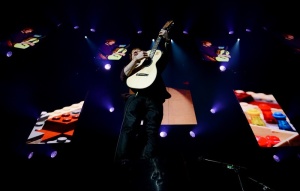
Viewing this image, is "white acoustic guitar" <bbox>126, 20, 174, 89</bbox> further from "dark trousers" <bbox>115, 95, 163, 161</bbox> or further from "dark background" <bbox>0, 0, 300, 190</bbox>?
"dark background" <bbox>0, 0, 300, 190</bbox>

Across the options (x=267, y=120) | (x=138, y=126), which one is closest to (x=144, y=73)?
(x=138, y=126)

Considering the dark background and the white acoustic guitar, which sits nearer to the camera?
A: the white acoustic guitar

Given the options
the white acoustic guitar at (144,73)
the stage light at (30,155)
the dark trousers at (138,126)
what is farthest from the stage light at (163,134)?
the stage light at (30,155)

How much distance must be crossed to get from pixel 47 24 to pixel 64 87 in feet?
7.23

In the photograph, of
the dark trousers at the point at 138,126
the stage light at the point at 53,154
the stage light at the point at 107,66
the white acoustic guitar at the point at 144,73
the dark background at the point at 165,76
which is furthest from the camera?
the stage light at the point at 107,66

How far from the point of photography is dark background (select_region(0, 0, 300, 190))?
13.6 feet

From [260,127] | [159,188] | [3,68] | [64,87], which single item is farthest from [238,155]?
[3,68]

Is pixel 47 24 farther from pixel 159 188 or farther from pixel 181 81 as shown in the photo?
pixel 159 188

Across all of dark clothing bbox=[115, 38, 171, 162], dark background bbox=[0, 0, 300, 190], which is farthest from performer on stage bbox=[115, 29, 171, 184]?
dark background bbox=[0, 0, 300, 190]

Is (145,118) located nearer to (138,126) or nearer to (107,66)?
(138,126)

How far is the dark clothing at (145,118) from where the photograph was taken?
2.52 metres

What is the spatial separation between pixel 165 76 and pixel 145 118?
252cm

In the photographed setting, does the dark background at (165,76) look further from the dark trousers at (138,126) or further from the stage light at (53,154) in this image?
the dark trousers at (138,126)

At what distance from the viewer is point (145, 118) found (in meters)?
3.00
